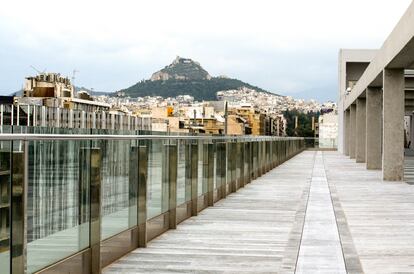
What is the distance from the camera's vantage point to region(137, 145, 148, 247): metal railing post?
8414 mm

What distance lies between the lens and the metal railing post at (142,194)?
8.41 m

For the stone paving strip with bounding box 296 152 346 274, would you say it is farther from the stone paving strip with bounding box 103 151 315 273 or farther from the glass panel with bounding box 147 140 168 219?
the glass panel with bounding box 147 140 168 219

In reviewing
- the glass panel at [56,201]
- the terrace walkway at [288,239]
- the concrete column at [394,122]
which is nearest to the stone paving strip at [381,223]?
the terrace walkway at [288,239]

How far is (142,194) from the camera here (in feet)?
27.9

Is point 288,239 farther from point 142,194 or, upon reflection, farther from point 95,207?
point 95,207

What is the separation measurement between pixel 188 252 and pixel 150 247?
575mm

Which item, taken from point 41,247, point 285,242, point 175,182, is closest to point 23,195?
point 41,247

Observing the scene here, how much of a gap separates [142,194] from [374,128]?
73.5ft

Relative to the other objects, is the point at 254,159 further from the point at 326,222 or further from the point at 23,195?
the point at 23,195

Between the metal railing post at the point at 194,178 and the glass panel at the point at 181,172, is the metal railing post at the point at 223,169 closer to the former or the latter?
the metal railing post at the point at 194,178

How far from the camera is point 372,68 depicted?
87.2 ft

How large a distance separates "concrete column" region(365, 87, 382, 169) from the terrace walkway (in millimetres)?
13882

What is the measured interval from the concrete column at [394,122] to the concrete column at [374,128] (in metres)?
6.56

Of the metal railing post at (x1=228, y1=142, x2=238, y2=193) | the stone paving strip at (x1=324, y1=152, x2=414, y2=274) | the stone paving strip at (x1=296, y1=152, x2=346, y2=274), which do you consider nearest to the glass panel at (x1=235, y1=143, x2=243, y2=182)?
the metal railing post at (x1=228, y1=142, x2=238, y2=193)
